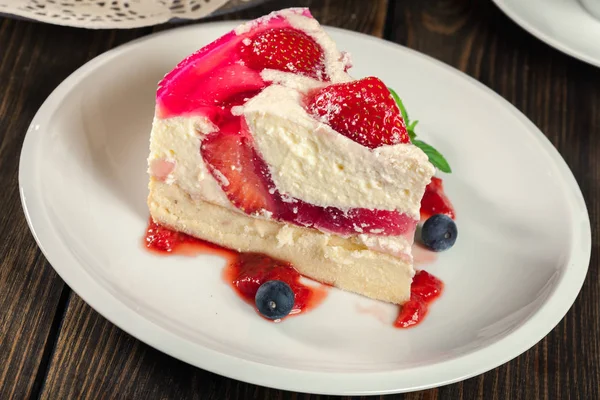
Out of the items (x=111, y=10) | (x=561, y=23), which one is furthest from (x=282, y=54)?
(x=561, y=23)

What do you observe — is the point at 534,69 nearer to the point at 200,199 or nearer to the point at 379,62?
the point at 379,62

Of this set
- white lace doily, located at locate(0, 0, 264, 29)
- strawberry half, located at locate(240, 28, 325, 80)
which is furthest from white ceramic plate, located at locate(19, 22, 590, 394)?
strawberry half, located at locate(240, 28, 325, 80)

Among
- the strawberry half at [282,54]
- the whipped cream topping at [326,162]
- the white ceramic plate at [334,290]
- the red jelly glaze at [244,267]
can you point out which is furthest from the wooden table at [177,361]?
the strawberry half at [282,54]

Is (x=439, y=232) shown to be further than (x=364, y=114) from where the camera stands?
Yes

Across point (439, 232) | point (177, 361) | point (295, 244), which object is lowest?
point (177, 361)

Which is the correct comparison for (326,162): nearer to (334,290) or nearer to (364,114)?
(364,114)

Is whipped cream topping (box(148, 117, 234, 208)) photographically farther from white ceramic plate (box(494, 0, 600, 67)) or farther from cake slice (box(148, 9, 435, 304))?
white ceramic plate (box(494, 0, 600, 67))

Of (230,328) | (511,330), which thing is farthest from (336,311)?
(511,330)
